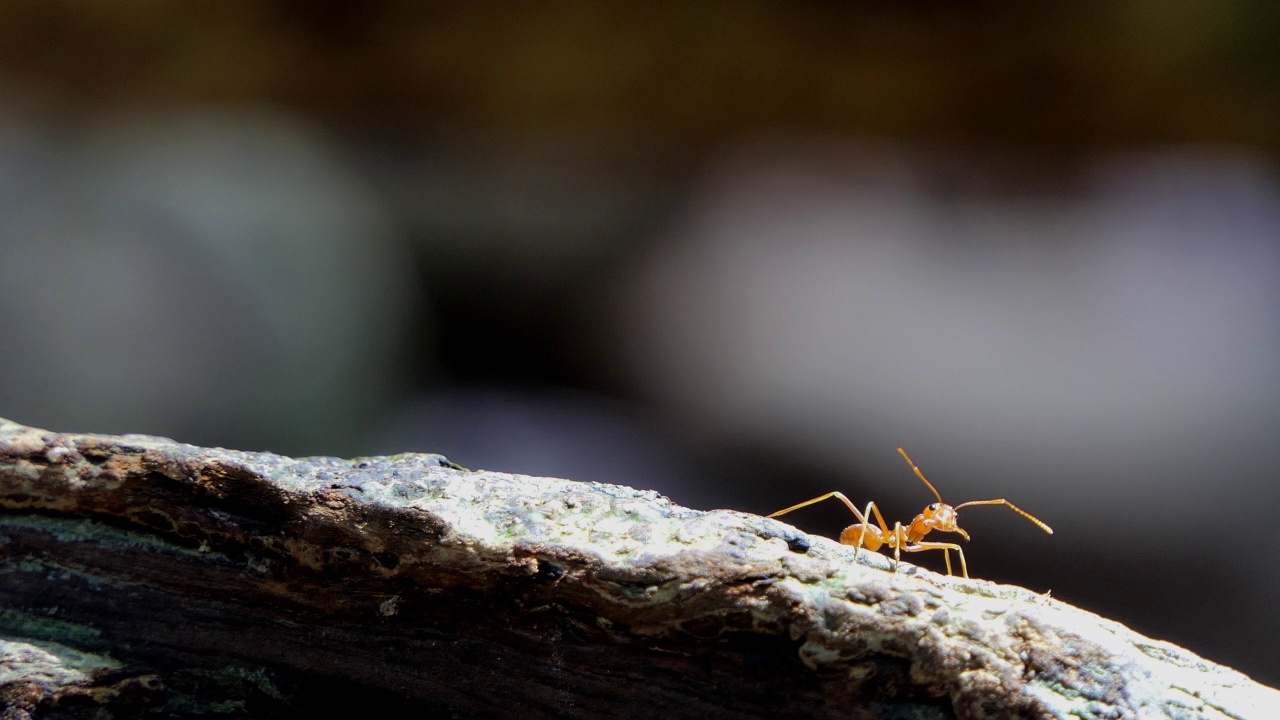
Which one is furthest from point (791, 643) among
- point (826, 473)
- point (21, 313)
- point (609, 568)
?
point (21, 313)

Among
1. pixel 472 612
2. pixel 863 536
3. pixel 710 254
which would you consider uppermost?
pixel 710 254

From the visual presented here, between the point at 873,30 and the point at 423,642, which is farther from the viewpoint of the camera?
the point at 873,30

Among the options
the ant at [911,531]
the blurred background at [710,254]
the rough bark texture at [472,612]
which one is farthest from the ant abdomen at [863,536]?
the blurred background at [710,254]

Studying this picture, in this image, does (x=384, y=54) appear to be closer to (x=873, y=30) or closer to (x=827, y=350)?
(x=873, y=30)

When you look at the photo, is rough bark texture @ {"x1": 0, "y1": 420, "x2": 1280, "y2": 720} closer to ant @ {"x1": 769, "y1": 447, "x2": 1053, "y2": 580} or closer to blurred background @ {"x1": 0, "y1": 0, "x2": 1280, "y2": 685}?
ant @ {"x1": 769, "y1": 447, "x2": 1053, "y2": 580}

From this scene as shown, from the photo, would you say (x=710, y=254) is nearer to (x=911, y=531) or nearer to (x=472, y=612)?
(x=911, y=531)

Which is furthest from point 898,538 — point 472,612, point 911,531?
point 472,612
